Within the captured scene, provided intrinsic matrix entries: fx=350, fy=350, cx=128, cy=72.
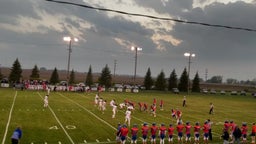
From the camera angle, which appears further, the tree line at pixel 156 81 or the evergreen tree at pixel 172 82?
the evergreen tree at pixel 172 82

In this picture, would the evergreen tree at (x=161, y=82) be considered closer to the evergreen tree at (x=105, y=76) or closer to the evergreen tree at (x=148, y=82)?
the evergreen tree at (x=148, y=82)

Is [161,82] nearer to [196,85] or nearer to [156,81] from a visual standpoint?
[156,81]

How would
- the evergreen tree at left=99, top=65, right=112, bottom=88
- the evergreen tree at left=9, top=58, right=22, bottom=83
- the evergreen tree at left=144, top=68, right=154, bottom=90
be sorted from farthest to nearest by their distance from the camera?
the evergreen tree at left=144, top=68, right=154, bottom=90 < the evergreen tree at left=99, top=65, right=112, bottom=88 < the evergreen tree at left=9, top=58, right=22, bottom=83

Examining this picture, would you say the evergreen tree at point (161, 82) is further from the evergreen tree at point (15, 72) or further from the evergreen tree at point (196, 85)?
the evergreen tree at point (15, 72)

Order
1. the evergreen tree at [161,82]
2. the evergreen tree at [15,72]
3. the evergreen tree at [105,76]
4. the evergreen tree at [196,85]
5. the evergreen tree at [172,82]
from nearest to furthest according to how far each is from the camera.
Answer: the evergreen tree at [15,72] → the evergreen tree at [105,76] → the evergreen tree at [161,82] → the evergreen tree at [172,82] → the evergreen tree at [196,85]

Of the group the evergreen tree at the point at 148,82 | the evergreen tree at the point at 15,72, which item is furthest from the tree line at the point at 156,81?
the evergreen tree at the point at 15,72

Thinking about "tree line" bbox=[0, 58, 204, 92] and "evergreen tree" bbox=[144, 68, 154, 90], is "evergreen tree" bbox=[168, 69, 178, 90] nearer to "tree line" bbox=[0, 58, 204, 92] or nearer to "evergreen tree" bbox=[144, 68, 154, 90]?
"tree line" bbox=[0, 58, 204, 92]

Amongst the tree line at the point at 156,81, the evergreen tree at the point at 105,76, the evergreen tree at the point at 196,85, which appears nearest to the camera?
the tree line at the point at 156,81

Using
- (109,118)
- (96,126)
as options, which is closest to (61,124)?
(96,126)

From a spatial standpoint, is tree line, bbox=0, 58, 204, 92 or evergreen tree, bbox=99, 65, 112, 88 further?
evergreen tree, bbox=99, 65, 112, 88

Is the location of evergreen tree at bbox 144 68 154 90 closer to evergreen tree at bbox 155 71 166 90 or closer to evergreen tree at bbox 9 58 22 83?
evergreen tree at bbox 155 71 166 90

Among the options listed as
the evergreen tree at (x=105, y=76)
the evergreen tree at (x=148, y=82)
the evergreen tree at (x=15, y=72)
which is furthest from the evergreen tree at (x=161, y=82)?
the evergreen tree at (x=15, y=72)

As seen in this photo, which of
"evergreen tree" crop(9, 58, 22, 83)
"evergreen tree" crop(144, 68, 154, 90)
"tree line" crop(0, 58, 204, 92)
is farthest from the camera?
"evergreen tree" crop(144, 68, 154, 90)

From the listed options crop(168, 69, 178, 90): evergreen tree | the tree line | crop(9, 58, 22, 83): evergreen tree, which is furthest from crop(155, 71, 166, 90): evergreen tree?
crop(9, 58, 22, 83): evergreen tree
